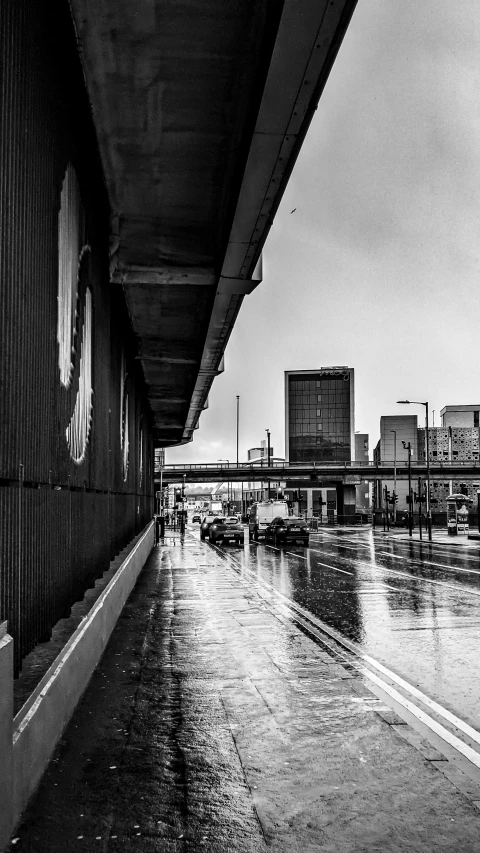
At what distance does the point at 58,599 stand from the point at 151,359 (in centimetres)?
1699

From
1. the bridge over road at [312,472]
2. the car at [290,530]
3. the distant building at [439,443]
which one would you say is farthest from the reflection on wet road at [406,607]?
the distant building at [439,443]

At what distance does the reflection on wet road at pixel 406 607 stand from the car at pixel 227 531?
1182cm

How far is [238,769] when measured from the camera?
587cm

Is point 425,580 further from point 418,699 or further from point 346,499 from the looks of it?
point 346,499

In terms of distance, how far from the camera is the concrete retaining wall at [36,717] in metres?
4.43

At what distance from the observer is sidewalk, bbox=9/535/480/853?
15.3ft

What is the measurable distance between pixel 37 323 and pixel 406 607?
35.7ft

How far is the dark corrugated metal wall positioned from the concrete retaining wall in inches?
14.3

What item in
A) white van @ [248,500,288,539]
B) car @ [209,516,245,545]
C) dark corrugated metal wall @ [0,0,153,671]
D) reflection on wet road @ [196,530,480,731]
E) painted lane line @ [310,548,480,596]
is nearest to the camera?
dark corrugated metal wall @ [0,0,153,671]

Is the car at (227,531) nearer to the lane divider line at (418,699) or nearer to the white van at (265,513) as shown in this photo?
the white van at (265,513)

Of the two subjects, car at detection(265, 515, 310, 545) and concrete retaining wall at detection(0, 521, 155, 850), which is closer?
concrete retaining wall at detection(0, 521, 155, 850)

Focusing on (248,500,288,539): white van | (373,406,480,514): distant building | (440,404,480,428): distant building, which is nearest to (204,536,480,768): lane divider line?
(248,500,288,539): white van

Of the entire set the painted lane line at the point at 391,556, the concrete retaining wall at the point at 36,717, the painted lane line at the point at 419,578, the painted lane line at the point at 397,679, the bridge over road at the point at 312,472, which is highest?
the bridge over road at the point at 312,472

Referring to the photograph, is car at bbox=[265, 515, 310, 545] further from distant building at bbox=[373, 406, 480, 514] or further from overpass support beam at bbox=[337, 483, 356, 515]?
distant building at bbox=[373, 406, 480, 514]
